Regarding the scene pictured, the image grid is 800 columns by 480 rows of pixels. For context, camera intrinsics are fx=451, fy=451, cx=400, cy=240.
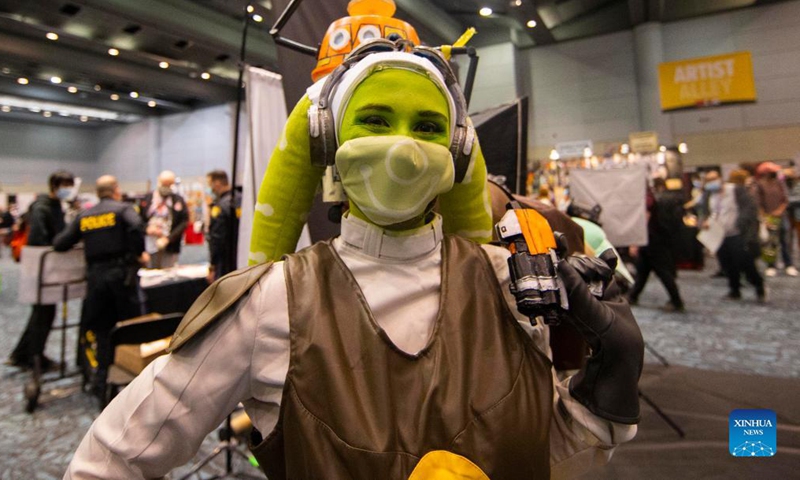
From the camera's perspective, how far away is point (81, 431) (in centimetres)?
228

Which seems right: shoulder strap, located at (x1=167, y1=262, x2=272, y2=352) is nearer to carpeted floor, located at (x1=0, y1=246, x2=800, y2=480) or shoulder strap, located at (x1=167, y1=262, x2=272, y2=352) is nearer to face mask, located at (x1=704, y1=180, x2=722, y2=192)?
carpeted floor, located at (x1=0, y1=246, x2=800, y2=480)

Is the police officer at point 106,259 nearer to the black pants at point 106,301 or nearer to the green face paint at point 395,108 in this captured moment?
the black pants at point 106,301

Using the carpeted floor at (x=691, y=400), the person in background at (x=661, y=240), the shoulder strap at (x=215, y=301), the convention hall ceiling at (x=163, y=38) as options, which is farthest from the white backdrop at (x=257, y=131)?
the person in background at (x=661, y=240)

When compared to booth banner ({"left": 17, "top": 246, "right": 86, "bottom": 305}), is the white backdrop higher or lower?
higher

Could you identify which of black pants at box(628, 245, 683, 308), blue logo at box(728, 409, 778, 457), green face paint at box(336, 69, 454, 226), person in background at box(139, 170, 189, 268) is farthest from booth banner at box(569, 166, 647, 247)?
person in background at box(139, 170, 189, 268)

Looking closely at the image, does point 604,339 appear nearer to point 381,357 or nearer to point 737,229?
point 381,357

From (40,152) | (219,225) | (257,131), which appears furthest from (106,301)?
(40,152)

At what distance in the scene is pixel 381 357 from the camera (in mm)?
627

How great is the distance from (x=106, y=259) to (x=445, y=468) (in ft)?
9.19

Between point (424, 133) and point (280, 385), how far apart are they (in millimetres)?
434

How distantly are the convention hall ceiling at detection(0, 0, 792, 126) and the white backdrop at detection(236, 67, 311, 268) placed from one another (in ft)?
0.88

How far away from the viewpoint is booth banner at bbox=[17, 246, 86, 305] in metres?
2.66

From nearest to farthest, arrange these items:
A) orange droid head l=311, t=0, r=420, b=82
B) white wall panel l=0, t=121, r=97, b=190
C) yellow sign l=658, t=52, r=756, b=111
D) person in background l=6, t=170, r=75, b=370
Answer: orange droid head l=311, t=0, r=420, b=82
yellow sign l=658, t=52, r=756, b=111
person in background l=6, t=170, r=75, b=370
white wall panel l=0, t=121, r=97, b=190

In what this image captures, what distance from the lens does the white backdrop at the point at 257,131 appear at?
1907 mm
